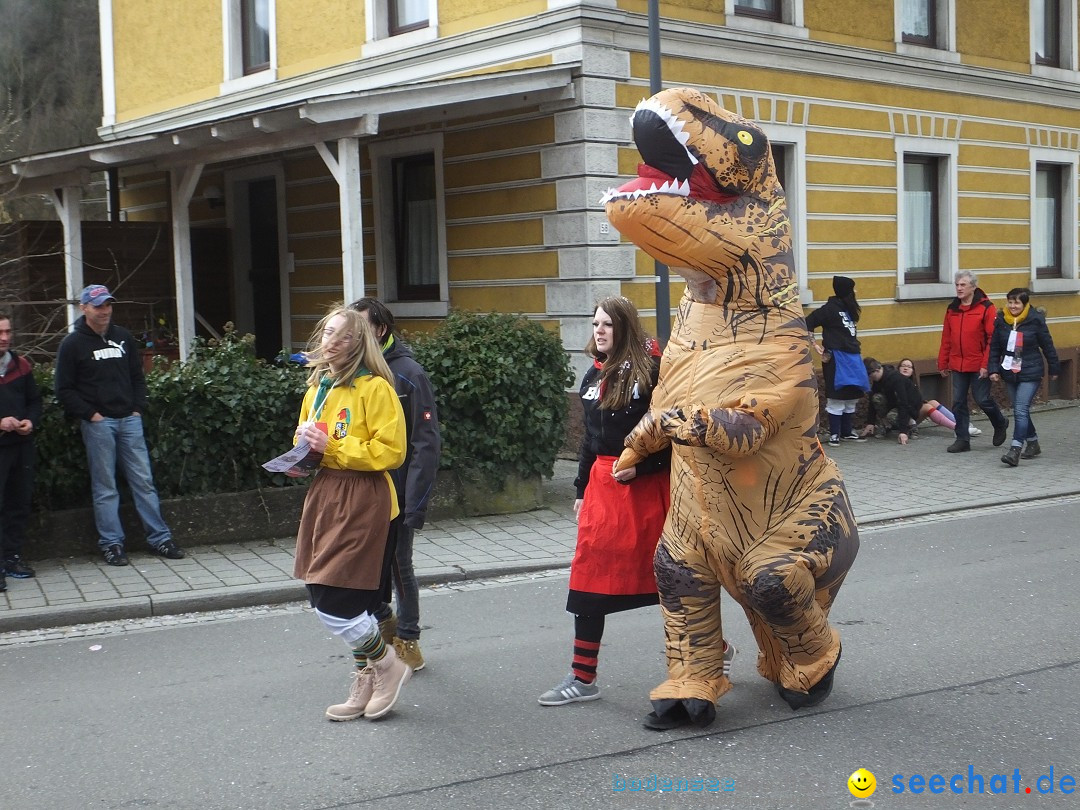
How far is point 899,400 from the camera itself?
14.9m

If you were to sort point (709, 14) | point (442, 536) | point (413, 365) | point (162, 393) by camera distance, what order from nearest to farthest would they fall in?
1. point (413, 365)
2. point (162, 393)
3. point (442, 536)
4. point (709, 14)

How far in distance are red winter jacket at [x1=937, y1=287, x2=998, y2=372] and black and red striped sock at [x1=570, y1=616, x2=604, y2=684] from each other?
9.10 meters

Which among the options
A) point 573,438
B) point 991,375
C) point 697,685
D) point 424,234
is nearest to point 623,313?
point 697,685

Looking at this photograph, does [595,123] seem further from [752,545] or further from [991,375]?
[752,545]

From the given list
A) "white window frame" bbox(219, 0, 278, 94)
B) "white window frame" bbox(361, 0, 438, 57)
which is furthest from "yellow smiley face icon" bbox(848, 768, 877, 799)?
"white window frame" bbox(219, 0, 278, 94)

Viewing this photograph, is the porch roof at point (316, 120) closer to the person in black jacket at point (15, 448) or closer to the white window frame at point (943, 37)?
the person in black jacket at point (15, 448)

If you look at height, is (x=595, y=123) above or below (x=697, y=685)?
above

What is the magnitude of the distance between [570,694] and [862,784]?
1479 millimetres

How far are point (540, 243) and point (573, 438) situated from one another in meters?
2.14

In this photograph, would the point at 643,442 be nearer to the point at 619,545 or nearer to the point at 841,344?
the point at 619,545

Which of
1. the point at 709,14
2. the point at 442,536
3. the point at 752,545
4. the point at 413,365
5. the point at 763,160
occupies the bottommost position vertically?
the point at 442,536

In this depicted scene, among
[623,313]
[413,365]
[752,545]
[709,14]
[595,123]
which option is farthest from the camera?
[709,14]

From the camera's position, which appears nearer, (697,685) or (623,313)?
(697,685)

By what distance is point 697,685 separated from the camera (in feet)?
17.1
